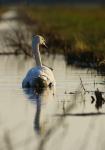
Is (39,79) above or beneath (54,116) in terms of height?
above

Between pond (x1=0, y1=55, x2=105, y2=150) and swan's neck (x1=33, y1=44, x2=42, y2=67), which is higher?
swan's neck (x1=33, y1=44, x2=42, y2=67)

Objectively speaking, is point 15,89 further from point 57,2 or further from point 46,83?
point 57,2

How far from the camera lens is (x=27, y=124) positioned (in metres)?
11.8

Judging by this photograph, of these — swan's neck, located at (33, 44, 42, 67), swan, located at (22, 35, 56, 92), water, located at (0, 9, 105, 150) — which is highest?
swan's neck, located at (33, 44, 42, 67)

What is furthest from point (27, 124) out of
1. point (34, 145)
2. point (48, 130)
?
point (34, 145)

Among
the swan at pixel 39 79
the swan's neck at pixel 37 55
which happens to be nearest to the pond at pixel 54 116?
the swan at pixel 39 79

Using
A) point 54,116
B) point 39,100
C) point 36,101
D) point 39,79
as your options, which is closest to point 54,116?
point 54,116

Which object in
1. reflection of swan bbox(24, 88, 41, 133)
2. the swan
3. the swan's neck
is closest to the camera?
reflection of swan bbox(24, 88, 41, 133)

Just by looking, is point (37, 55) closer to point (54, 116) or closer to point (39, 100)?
point (39, 100)

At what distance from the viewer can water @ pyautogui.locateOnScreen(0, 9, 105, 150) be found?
10344 millimetres

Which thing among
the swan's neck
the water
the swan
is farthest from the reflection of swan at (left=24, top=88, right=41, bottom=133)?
the swan's neck

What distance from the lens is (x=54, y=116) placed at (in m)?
12.5

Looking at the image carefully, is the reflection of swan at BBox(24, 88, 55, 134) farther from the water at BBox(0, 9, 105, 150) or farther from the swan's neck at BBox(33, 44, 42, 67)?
the swan's neck at BBox(33, 44, 42, 67)

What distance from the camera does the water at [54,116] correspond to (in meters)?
10.3
